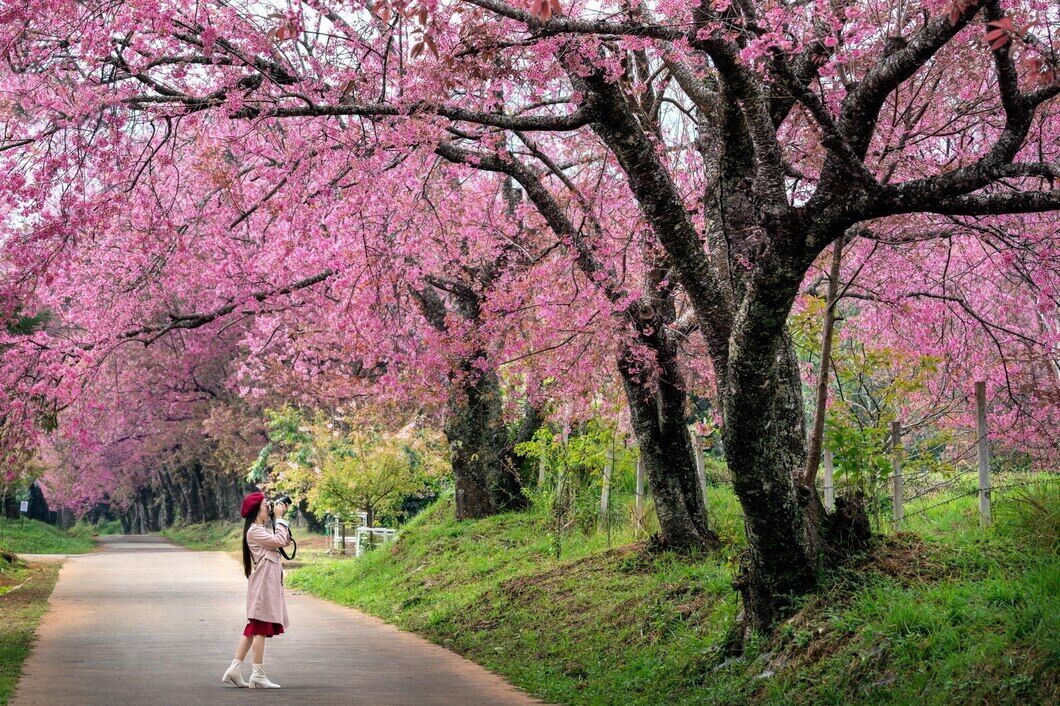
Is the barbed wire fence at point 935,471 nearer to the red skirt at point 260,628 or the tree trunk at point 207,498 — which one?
the red skirt at point 260,628

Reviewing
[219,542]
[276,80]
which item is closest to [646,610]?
[276,80]

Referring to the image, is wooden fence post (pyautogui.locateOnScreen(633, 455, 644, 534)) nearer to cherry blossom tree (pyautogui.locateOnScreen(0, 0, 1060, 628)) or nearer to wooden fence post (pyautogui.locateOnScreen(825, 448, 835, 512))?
cherry blossom tree (pyautogui.locateOnScreen(0, 0, 1060, 628))

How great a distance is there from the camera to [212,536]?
43406 mm

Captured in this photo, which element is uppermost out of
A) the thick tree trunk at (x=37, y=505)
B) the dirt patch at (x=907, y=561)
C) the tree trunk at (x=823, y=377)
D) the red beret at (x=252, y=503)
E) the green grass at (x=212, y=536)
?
the thick tree trunk at (x=37, y=505)

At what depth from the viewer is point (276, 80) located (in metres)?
9.29

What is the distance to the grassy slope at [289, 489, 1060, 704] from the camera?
643 centimetres

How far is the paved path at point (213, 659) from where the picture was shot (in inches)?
337

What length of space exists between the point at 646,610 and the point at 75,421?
26.1ft

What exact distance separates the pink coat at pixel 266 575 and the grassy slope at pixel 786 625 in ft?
7.46

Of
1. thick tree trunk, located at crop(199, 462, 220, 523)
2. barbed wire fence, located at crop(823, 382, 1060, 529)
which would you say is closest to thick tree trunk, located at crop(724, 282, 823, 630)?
barbed wire fence, located at crop(823, 382, 1060, 529)

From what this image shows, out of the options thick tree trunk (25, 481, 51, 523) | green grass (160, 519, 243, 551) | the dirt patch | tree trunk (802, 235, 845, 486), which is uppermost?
thick tree trunk (25, 481, 51, 523)

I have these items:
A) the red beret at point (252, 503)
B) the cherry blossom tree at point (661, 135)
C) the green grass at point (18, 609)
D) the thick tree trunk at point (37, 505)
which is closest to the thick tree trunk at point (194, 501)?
the thick tree trunk at point (37, 505)

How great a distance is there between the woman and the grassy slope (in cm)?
229

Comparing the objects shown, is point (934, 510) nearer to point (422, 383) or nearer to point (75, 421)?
point (422, 383)
